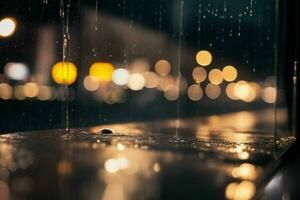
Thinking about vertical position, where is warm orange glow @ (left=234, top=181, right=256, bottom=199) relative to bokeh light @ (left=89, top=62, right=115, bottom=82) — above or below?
below

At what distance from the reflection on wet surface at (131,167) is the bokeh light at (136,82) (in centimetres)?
815

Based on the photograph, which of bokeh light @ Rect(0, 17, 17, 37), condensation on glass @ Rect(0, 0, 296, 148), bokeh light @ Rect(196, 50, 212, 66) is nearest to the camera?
condensation on glass @ Rect(0, 0, 296, 148)

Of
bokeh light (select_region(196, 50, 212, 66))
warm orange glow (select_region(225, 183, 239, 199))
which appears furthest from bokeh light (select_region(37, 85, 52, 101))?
warm orange glow (select_region(225, 183, 239, 199))

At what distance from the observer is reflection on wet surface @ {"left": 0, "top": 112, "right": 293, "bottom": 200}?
130 inches

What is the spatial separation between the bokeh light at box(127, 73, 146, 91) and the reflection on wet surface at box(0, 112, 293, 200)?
8154mm

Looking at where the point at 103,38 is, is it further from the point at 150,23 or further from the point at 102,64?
the point at 150,23

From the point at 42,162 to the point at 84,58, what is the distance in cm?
449

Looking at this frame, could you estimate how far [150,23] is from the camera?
439 inches

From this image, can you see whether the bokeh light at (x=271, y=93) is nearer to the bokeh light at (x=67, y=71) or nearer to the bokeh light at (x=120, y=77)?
the bokeh light at (x=67, y=71)

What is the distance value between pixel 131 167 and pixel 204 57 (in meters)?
6.04

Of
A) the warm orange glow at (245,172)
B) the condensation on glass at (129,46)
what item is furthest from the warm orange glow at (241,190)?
the condensation on glass at (129,46)

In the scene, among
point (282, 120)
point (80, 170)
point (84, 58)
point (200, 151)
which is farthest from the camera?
point (84, 58)

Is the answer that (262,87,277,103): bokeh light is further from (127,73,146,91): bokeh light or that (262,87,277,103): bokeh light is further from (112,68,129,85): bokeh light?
(127,73,146,91): bokeh light

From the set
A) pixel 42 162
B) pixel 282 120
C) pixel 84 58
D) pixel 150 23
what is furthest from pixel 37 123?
pixel 42 162
